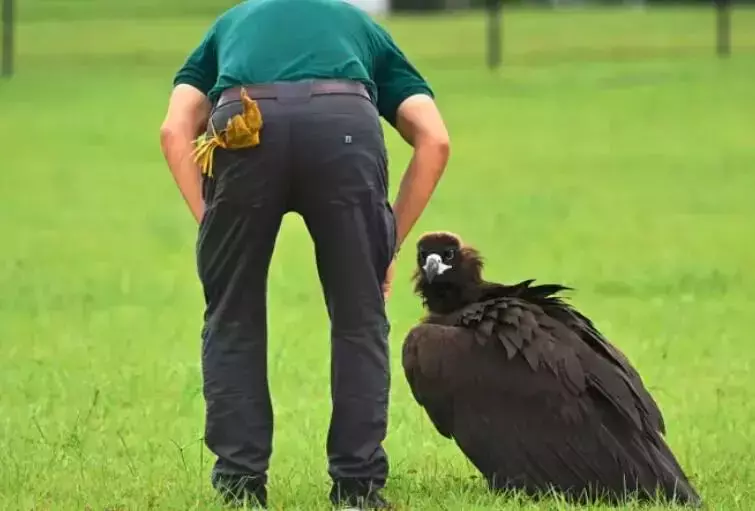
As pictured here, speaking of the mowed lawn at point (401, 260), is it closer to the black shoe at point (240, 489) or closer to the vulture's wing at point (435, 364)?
the black shoe at point (240, 489)

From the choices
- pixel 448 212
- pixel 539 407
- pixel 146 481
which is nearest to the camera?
pixel 539 407

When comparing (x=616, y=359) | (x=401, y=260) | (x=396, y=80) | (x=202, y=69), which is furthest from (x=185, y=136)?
(x=401, y=260)

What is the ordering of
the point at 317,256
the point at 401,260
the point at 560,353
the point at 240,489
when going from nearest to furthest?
the point at 317,256
the point at 240,489
the point at 560,353
the point at 401,260

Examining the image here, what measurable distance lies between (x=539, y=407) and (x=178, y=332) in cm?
517

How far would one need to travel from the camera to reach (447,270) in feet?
21.9

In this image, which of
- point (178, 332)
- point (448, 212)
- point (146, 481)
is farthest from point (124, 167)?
point (146, 481)

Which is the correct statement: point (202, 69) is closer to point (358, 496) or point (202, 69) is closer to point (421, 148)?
point (421, 148)

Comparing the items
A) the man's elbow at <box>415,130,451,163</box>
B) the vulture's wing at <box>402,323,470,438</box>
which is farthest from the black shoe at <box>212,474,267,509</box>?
the man's elbow at <box>415,130,451,163</box>

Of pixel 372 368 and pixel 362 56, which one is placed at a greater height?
pixel 362 56

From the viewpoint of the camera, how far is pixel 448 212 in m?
17.0

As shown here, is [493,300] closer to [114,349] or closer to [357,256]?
[357,256]

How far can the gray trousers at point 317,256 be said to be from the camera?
5.66 meters

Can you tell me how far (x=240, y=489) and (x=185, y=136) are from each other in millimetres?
1238

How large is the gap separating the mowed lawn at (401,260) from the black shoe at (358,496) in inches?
10.0
